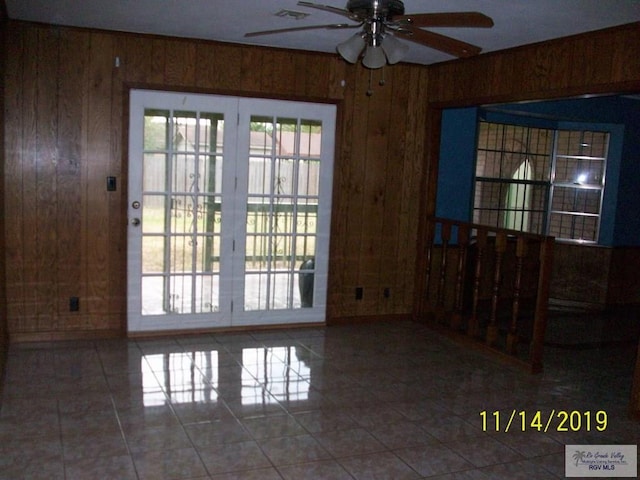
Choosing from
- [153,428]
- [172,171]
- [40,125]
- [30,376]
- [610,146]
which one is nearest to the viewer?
[153,428]

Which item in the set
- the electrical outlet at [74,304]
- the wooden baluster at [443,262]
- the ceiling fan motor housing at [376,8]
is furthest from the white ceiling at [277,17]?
the electrical outlet at [74,304]

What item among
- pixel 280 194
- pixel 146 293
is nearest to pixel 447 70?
pixel 280 194

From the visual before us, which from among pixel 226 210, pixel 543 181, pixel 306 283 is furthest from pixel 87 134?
pixel 543 181

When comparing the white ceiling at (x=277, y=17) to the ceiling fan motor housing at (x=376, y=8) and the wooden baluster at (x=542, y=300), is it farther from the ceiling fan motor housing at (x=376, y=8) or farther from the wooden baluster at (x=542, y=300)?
the wooden baluster at (x=542, y=300)

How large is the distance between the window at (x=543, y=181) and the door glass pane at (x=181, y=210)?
3.05 metres

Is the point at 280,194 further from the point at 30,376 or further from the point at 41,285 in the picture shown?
the point at 30,376

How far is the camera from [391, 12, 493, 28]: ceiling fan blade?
8.41 ft

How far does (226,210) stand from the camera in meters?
5.08

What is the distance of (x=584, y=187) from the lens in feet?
22.7

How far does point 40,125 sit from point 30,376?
179 centimetres

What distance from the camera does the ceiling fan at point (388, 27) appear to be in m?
2.59

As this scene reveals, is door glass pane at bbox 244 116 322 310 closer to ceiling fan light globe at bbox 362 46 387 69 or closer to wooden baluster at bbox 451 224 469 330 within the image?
wooden baluster at bbox 451 224 469 330

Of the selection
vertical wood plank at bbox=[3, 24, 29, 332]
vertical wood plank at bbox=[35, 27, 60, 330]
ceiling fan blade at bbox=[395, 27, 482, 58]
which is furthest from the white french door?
ceiling fan blade at bbox=[395, 27, 482, 58]

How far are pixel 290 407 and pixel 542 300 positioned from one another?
195 centimetres
